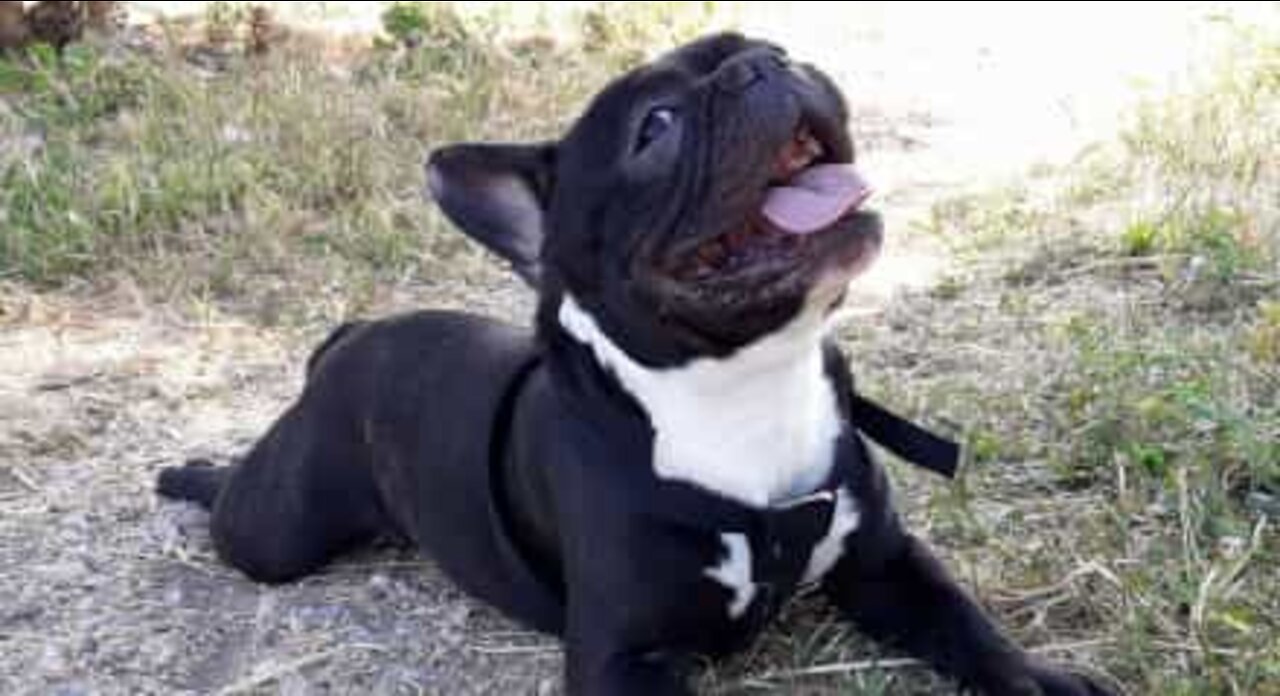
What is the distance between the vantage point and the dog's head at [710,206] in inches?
119

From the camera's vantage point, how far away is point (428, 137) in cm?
641

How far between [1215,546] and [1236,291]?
1182 mm

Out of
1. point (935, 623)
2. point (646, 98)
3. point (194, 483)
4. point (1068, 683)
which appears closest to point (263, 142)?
point (194, 483)

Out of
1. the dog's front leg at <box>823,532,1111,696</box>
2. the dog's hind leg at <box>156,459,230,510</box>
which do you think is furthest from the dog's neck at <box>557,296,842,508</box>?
the dog's hind leg at <box>156,459,230,510</box>

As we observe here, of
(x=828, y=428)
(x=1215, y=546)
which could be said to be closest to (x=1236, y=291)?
(x=1215, y=546)

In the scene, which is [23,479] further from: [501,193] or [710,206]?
[710,206]

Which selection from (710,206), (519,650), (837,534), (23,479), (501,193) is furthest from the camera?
(23,479)

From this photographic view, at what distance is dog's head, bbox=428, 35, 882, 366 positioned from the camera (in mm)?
3027

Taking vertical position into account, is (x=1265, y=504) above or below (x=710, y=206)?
below

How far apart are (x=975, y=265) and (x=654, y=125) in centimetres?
219

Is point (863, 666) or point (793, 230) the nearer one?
point (793, 230)

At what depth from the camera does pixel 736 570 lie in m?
3.28

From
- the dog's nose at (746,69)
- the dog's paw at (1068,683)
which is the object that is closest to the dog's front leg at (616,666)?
the dog's paw at (1068,683)

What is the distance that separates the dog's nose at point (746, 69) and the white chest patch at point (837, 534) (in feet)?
2.27
